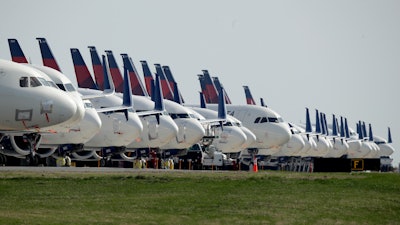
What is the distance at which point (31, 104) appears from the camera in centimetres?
4931

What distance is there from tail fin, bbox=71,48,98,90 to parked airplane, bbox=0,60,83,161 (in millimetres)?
35325

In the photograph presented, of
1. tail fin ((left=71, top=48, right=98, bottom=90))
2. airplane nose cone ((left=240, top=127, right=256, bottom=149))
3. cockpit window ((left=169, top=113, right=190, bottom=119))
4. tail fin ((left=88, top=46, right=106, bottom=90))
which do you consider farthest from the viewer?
airplane nose cone ((left=240, top=127, right=256, bottom=149))

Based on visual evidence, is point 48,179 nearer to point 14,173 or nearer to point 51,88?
point 14,173

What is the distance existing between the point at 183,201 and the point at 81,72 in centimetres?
5557

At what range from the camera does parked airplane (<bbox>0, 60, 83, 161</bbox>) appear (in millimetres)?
48875

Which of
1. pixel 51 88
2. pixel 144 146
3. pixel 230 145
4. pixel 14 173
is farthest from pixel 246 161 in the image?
pixel 14 173

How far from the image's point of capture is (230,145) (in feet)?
314

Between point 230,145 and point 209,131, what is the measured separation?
2.83 meters

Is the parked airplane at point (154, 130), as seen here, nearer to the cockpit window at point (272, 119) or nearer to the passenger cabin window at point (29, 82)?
the cockpit window at point (272, 119)

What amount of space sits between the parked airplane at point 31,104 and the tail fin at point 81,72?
35.3 m

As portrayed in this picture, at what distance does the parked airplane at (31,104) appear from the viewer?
4888cm

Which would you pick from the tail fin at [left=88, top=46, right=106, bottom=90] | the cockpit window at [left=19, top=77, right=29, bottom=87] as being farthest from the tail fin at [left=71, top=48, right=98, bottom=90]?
the cockpit window at [left=19, top=77, right=29, bottom=87]

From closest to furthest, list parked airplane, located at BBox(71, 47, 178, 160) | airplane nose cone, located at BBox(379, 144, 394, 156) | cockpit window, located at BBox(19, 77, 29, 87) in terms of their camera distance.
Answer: cockpit window, located at BBox(19, 77, 29, 87) < parked airplane, located at BBox(71, 47, 178, 160) < airplane nose cone, located at BBox(379, 144, 394, 156)

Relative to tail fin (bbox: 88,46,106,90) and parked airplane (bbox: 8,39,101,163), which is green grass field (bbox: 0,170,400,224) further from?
tail fin (bbox: 88,46,106,90)
